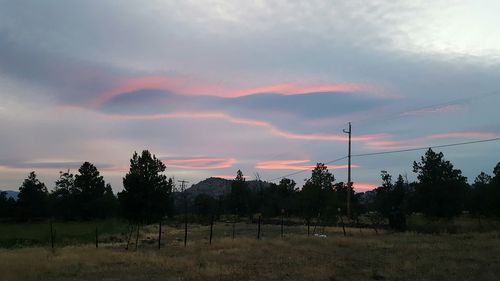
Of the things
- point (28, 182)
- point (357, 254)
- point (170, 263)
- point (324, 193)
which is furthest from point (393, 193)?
point (28, 182)

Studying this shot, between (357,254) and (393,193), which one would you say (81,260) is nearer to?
(357,254)

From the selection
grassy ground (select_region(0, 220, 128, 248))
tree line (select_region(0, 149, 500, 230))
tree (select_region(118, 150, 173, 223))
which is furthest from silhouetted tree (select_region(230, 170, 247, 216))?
tree (select_region(118, 150, 173, 223))

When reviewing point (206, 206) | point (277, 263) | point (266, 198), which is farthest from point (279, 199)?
point (277, 263)

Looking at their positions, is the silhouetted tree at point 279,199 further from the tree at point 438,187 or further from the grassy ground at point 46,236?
the grassy ground at point 46,236

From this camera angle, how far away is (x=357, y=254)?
26125 millimetres

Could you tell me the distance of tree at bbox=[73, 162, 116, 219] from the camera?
9988cm

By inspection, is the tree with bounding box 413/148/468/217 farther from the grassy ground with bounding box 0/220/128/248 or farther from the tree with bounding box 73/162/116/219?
the tree with bounding box 73/162/116/219

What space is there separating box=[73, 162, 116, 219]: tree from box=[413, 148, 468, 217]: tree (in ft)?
198

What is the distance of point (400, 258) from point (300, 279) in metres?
8.28

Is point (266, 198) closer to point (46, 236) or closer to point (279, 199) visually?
point (279, 199)

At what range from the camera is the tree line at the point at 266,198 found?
39625mm

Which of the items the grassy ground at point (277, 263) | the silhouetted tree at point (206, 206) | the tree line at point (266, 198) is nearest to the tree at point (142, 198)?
the tree line at point (266, 198)

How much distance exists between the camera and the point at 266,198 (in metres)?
116

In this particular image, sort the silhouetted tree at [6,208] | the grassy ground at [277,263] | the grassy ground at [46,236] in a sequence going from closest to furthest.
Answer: the grassy ground at [277,263] → the grassy ground at [46,236] → the silhouetted tree at [6,208]
